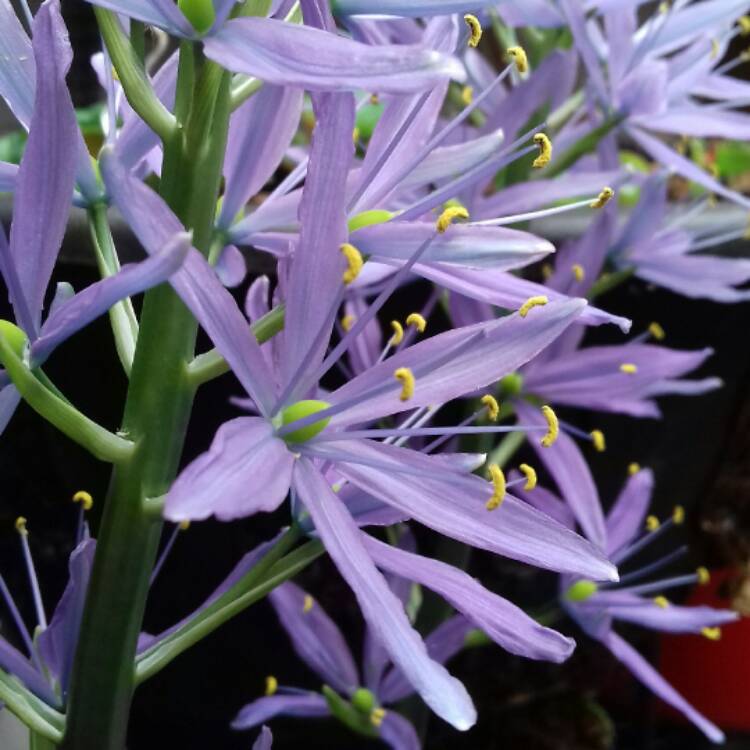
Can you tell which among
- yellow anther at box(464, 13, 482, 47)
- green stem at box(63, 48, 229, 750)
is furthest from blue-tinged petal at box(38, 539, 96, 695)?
yellow anther at box(464, 13, 482, 47)

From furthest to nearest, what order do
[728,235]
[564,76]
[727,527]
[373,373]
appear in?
[727,527]
[728,235]
[564,76]
[373,373]

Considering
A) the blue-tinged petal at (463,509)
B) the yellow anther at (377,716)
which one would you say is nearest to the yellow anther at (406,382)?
the blue-tinged petal at (463,509)

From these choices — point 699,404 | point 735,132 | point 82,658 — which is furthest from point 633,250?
point 82,658

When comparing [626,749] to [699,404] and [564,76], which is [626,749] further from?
[564,76]

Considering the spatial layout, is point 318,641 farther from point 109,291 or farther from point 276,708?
point 109,291

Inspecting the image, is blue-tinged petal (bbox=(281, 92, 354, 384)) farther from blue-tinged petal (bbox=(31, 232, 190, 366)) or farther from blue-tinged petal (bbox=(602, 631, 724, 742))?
blue-tinged petal (bbox=(602, 631, 724, 742))

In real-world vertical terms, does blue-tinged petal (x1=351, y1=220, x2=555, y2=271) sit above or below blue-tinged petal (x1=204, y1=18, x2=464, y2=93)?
below
